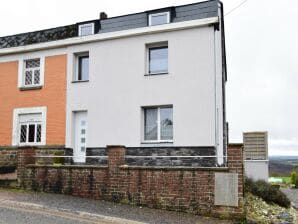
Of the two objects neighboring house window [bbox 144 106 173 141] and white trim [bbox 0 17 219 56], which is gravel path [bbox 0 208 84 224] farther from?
white trim [bbox 0 17 219 56]

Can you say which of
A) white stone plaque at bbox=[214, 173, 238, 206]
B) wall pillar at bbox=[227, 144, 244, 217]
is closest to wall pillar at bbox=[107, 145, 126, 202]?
white stone plaque at bbox=[214, 173, 238, 206]

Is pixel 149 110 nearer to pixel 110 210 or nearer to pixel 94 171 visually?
pixel 94 171

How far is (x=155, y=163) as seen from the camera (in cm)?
1755

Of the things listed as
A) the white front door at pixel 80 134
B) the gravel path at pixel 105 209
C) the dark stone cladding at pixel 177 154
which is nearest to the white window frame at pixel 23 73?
the white front door at pixel 80 134

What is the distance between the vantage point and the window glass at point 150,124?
59.5 feet

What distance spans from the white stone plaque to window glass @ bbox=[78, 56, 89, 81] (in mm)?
9760

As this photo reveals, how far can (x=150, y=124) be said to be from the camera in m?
18.3

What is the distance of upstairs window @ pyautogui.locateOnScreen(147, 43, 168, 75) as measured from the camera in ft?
60.5

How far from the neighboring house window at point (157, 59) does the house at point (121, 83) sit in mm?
46

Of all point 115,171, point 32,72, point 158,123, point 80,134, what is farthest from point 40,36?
point 115,171

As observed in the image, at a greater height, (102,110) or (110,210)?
(102,110)

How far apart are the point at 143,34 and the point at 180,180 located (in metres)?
8.00

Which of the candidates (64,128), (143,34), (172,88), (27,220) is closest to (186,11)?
(143,34)

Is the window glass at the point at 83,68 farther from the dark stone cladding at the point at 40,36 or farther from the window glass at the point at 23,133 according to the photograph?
the window glass at the point at 23,133
